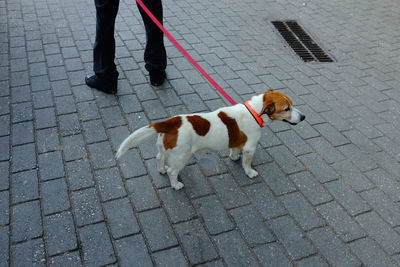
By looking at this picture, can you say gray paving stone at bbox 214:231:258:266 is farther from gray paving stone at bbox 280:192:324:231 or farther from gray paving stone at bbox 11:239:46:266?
gray paving stone at bbox 11:239:46:266

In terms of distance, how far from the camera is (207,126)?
2.88 meters

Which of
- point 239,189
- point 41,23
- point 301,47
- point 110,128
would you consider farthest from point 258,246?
point 41,23

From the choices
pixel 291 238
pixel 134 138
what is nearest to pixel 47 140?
pixel 134 138

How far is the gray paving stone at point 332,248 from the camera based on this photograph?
9.11 ft

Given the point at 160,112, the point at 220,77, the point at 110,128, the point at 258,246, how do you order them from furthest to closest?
the point at 220,77 → the point at 160,112 → the point at 110,128 → the point at 258,246

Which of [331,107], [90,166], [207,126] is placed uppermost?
[207,126]

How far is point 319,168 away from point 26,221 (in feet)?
10.0

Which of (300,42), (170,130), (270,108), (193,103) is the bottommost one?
(193,103)

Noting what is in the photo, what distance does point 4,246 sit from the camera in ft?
8.61

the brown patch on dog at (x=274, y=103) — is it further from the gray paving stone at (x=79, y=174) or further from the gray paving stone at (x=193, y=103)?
the gray paving stone at (x=79, y=174)

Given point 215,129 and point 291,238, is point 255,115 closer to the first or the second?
point 215,129

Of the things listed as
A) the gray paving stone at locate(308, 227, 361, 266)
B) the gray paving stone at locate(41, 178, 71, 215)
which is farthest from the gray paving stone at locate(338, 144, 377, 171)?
the gray paving stone at locate(41, 178, 71, 215)

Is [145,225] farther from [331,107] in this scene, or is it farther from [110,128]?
[331,107]

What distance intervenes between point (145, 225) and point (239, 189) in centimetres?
104
